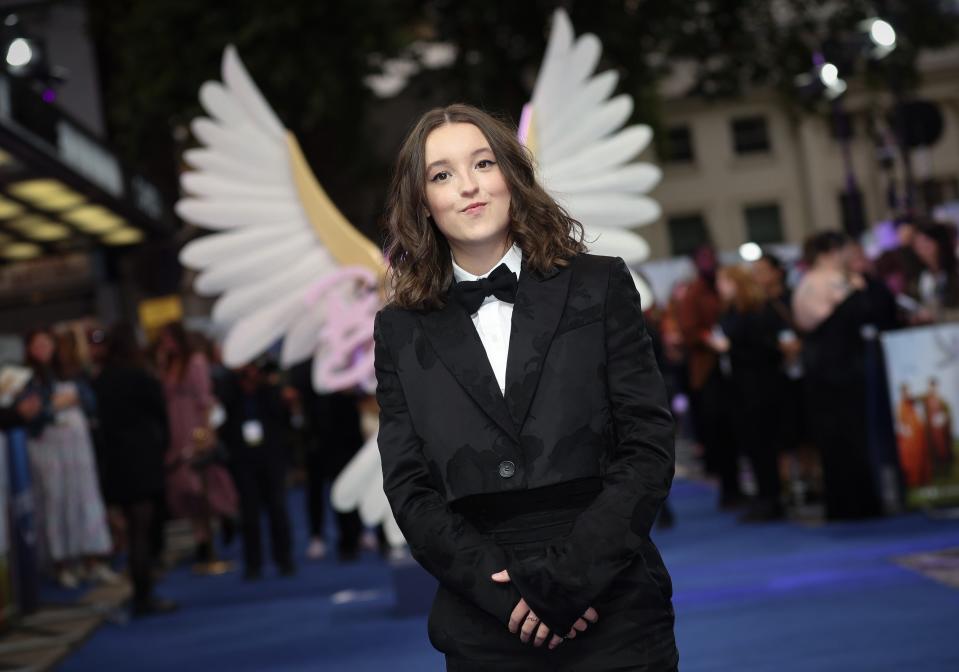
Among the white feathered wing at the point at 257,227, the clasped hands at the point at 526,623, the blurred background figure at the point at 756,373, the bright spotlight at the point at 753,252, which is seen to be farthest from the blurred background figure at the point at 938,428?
the clasped hands at the point at 526,623

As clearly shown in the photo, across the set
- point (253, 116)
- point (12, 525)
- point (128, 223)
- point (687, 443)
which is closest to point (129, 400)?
point (12, 525)

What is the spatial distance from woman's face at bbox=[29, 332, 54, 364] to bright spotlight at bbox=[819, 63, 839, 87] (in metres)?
8.40

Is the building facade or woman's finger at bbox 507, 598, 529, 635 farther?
the building facade

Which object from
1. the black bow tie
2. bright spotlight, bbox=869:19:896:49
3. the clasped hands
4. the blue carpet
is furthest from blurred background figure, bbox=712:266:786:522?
the clasped hands

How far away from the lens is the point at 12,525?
355 inches

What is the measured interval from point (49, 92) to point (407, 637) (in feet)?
30.3

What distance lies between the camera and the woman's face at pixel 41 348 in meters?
10.3

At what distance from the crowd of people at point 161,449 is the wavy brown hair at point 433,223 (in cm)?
678

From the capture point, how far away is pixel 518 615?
2.48 meters

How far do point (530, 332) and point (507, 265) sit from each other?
0.17 m

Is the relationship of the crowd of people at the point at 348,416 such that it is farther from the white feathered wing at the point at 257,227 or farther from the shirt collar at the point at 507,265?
the shirt collar at the point at 507,265

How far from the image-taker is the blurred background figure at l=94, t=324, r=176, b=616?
9211 millimetres

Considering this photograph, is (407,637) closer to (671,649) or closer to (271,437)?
(271,437)

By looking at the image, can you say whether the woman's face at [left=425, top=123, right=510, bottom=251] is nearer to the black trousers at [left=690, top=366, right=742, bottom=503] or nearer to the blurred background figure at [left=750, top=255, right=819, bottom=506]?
the blurred background figure at [left=750, top=255, right=819, bottom=506]
